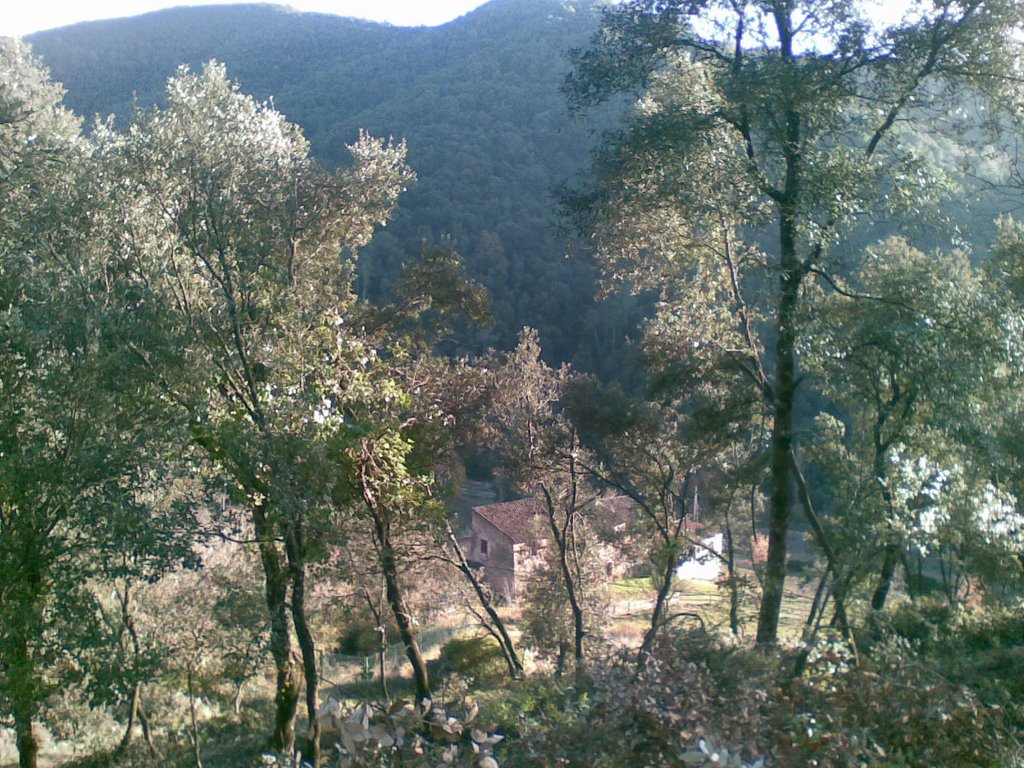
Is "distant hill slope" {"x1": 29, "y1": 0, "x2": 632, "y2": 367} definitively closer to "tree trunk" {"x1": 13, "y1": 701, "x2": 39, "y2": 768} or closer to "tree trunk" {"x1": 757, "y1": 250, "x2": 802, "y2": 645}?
"tree trunk" {"x1": 757, "y1": 250, "x2": 802, "y2": 645}

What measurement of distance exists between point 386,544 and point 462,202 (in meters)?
21.7

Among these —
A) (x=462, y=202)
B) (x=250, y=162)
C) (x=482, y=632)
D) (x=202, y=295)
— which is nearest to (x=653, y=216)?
(x=250, y=162)

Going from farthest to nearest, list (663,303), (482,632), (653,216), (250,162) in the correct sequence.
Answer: (482,632) → (663,303) → (653,216) → (250,162)

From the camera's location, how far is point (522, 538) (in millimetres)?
20812

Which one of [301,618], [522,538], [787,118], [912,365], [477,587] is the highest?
[787,118]

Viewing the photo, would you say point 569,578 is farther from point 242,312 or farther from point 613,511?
point 242,312

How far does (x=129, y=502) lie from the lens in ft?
23.5

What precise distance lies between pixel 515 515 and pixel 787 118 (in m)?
16.6

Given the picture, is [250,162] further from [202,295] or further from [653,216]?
[653,216]

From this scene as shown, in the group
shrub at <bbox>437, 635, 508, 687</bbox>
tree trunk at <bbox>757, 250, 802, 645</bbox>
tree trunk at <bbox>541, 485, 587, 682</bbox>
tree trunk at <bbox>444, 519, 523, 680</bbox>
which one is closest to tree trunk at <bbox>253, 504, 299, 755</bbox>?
tree trunk at <bbox>444, 519, 523, 680</bbox>

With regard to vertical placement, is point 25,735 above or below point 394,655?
above

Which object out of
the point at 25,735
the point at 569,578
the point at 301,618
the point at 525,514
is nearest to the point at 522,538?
the point at 525,514

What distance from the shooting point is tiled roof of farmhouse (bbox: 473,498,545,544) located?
1911cm

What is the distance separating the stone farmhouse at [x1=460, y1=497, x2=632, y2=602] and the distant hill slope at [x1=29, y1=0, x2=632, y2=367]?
5630 millimetres
